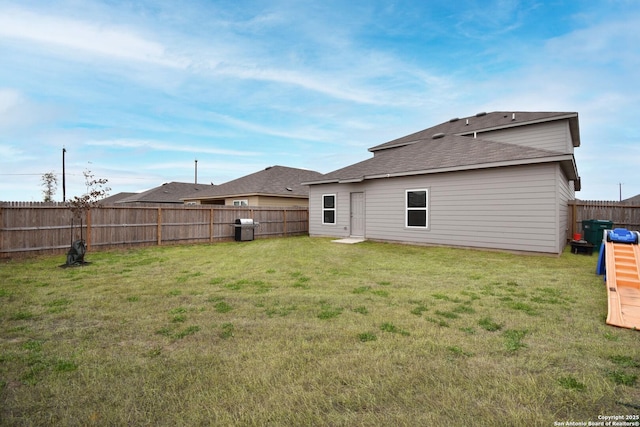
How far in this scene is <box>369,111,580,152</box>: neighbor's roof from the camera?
14.3 m

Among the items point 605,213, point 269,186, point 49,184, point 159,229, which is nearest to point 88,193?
point 159,229

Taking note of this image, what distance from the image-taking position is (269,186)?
71.8ft

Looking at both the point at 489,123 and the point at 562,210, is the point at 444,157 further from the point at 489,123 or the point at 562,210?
the point at 489,123

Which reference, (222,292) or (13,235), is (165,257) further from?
(222,292)

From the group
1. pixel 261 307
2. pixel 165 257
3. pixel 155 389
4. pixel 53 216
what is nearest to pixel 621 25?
pixel 261 307

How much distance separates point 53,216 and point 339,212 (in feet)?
37.2

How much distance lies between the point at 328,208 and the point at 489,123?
1020 cm

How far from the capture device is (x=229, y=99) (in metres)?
17.6

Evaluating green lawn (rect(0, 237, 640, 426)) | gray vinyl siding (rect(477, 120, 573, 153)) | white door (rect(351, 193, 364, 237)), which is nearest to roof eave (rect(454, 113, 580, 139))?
gray vinyl siding (rect(477, 120, 573, 153))

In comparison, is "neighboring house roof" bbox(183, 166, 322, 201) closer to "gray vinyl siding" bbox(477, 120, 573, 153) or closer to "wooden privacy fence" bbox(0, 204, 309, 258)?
"wooden privacy fence" bbox(0, 204, 309, 258)

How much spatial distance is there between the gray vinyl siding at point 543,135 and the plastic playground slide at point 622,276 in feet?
27.6

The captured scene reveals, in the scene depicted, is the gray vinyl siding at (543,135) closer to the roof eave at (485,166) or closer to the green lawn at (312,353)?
the roof eave at (485,166)

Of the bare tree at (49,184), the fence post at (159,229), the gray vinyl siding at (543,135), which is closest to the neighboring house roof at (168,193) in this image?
the bare tree at (49,184)

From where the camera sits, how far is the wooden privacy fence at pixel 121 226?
9.42m
